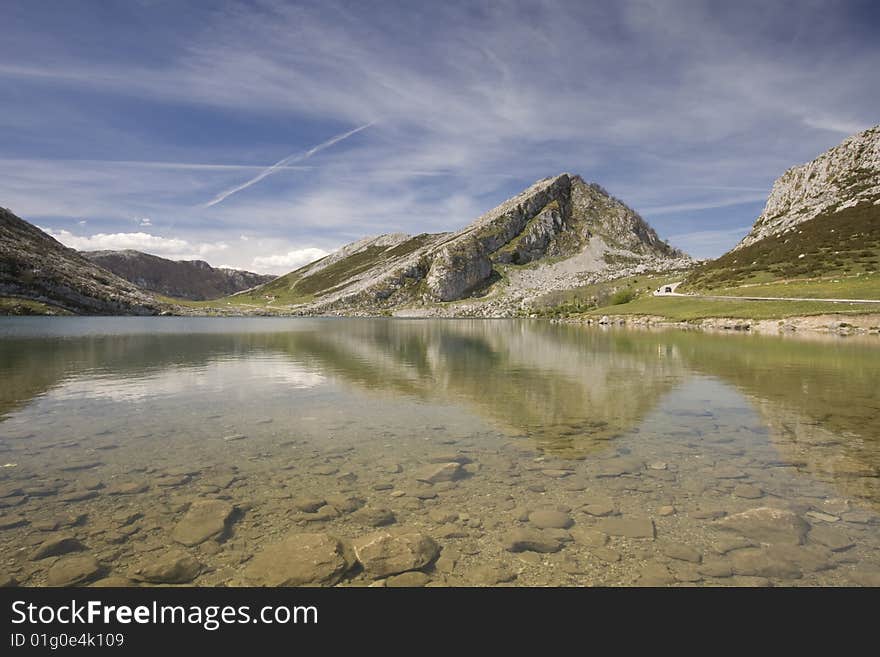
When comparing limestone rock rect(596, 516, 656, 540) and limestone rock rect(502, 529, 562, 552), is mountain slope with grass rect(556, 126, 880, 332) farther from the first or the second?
limestone rock rect(502, 529, 562, 552)

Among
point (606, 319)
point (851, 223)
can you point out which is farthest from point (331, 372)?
point (851, 223)

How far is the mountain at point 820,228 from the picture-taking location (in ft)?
366

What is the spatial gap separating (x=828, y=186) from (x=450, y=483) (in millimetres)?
206187

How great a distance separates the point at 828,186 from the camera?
162 m

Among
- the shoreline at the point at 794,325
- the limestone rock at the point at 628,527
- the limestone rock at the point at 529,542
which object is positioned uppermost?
the shoreline at the point at 794,325

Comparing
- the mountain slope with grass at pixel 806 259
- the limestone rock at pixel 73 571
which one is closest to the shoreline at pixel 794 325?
the mountain slope with grass at pixel 806 259

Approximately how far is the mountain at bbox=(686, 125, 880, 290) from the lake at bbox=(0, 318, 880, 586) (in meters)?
90.4

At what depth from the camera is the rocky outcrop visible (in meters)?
149

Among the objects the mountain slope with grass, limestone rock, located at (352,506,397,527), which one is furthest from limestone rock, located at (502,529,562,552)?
the mountain slope with grass

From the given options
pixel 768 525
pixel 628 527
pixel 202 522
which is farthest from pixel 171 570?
pixel 768 525

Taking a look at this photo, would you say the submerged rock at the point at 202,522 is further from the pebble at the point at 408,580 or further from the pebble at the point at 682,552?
the pebble at the point at 682,552

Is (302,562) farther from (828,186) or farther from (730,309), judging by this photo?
(828,186)

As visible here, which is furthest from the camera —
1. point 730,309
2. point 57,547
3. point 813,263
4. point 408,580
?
point 813,263
